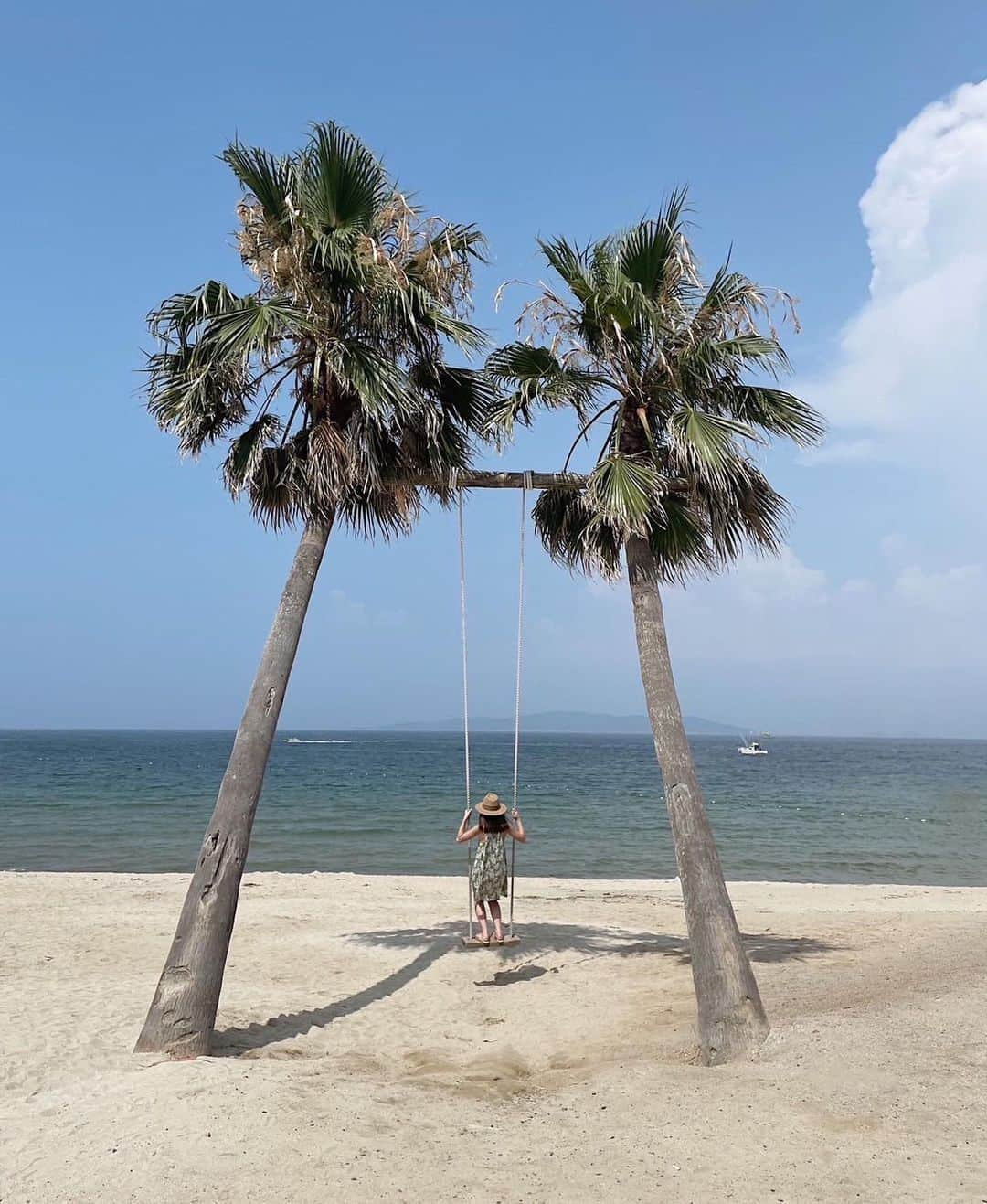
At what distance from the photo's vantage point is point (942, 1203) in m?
4.74

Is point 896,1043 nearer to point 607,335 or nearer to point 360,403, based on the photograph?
point 607,335

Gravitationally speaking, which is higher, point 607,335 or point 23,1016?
point 607,335

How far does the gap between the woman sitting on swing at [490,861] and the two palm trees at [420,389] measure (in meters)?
3.47

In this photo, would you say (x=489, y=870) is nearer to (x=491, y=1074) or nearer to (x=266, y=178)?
(x=491, y=1074)

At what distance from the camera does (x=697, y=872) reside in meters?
8.05

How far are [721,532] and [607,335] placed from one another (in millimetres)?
2165

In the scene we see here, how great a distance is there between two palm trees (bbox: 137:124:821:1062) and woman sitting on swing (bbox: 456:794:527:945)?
347cm

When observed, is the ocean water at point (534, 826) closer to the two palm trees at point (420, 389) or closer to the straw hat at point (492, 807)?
the straw hat at point (492, 807)

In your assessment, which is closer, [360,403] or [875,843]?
[360,403]

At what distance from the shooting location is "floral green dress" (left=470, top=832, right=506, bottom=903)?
1162cm

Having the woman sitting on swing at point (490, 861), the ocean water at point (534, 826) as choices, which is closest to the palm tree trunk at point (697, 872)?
the woman sitting on swing at point (490, 861)

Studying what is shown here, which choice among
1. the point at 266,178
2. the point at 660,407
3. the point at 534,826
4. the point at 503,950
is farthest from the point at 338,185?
the point at 534,826

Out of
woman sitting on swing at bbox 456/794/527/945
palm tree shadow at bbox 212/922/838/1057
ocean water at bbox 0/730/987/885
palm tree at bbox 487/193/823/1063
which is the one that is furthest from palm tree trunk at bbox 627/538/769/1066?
ocean water at bbox 0/730/987/885

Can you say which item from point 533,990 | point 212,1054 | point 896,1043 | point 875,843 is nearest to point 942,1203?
point 896,1043
